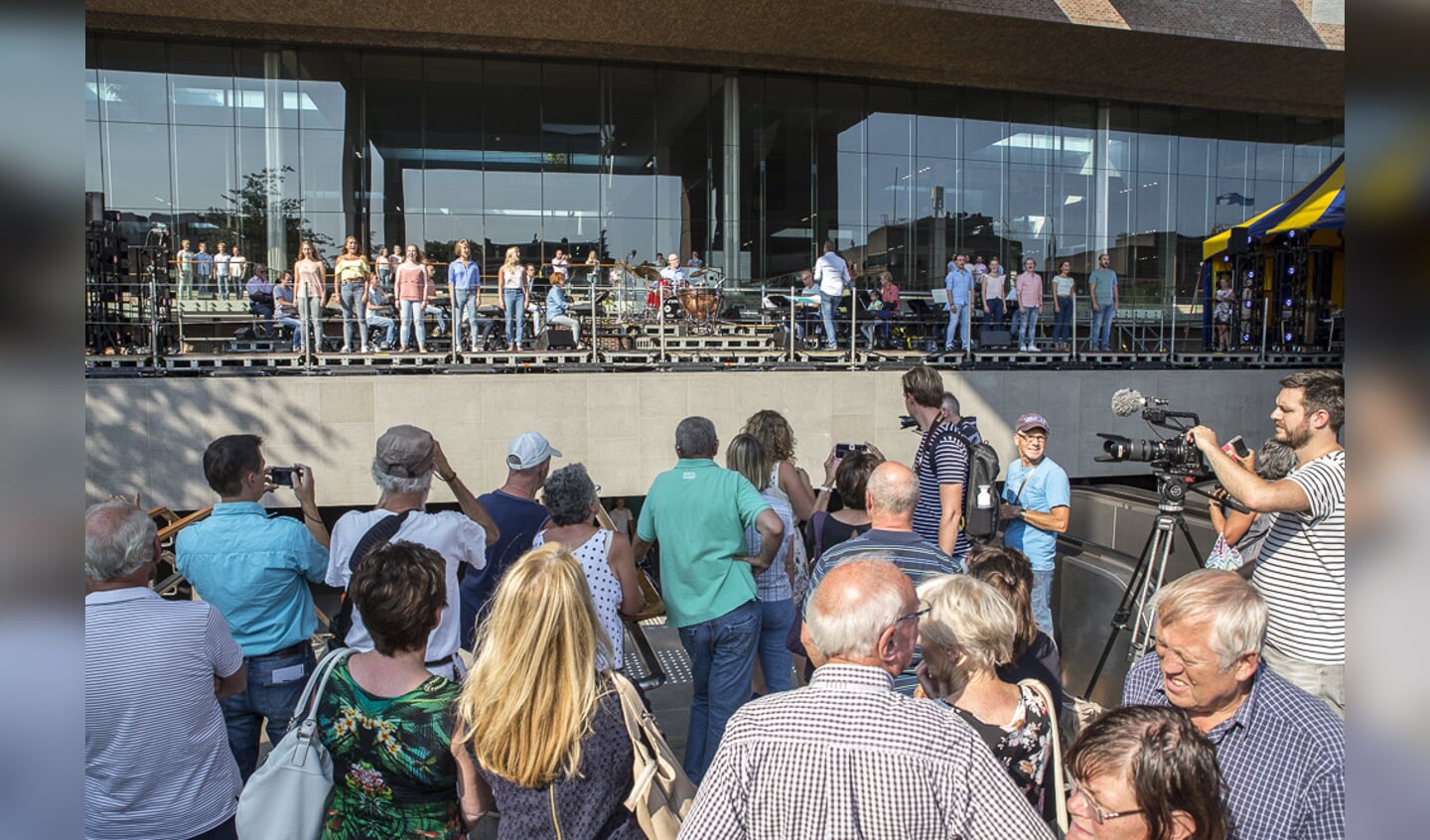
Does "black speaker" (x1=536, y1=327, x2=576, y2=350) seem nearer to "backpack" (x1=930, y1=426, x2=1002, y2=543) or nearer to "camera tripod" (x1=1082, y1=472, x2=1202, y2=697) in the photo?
"backpack" (x1=930, y1=426, x2=1002, y2=543)

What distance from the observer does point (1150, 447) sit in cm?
476

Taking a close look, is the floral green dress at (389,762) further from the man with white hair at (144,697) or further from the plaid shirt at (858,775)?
the plaid shirt at (858,775)

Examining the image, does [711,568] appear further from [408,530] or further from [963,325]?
[963,325]

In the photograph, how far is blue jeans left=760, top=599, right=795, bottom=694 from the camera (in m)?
4.86

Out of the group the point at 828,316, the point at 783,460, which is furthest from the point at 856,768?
the point at 828,316

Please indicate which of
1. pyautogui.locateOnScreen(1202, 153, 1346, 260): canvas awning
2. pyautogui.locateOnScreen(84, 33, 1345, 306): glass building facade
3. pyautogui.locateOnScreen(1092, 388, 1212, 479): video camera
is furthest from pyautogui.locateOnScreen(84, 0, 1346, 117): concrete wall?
pyautogui.locateOnScreen(1092, 388, 1212, 479): video camera

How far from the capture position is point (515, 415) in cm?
1239

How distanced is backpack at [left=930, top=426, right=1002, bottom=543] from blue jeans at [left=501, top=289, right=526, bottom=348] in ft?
31.8

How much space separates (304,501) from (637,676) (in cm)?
320

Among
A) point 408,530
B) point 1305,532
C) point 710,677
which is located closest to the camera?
point 1305,532

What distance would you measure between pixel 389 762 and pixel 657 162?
20.0m

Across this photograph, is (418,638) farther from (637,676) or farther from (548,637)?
(637,676)
